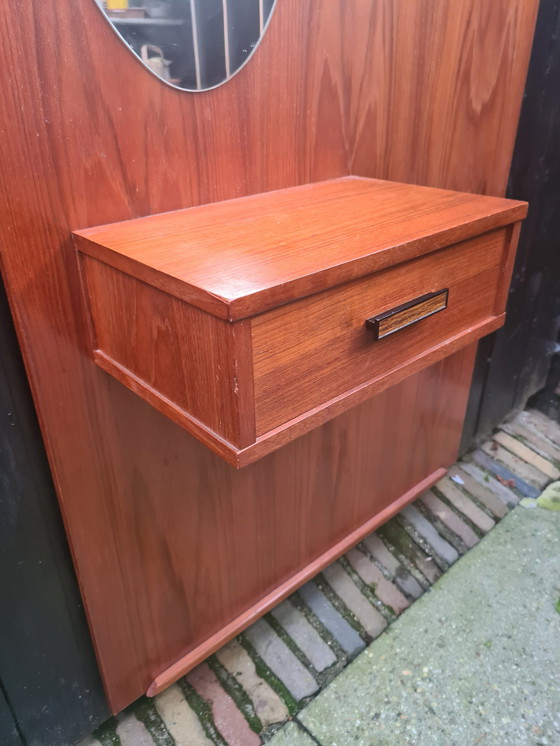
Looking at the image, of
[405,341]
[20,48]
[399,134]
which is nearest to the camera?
[20,48]

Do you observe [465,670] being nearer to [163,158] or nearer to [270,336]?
[270,336]

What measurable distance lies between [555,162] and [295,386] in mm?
1338

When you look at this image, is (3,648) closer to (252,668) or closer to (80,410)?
(80,410)

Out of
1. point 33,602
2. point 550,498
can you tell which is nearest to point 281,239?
point 33,602

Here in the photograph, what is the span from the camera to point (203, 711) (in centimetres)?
132

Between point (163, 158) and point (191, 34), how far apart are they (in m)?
0.17

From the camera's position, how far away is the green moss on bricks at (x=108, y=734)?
1.25m

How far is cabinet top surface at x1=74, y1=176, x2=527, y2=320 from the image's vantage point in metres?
0.66

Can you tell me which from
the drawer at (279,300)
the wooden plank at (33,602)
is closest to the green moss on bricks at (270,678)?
the wooden plank at (33,602)

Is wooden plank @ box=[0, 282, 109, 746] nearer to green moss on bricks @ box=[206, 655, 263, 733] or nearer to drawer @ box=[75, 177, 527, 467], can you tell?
drawer @ box=[75, 177, 527, 467]

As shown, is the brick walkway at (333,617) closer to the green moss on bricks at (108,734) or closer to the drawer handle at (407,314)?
the green moss on bricks at (108,734)

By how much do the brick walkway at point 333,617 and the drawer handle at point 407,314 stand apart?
3.20 ft

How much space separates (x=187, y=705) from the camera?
1.33 meters

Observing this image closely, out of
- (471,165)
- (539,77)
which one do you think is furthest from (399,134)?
(539,77)
